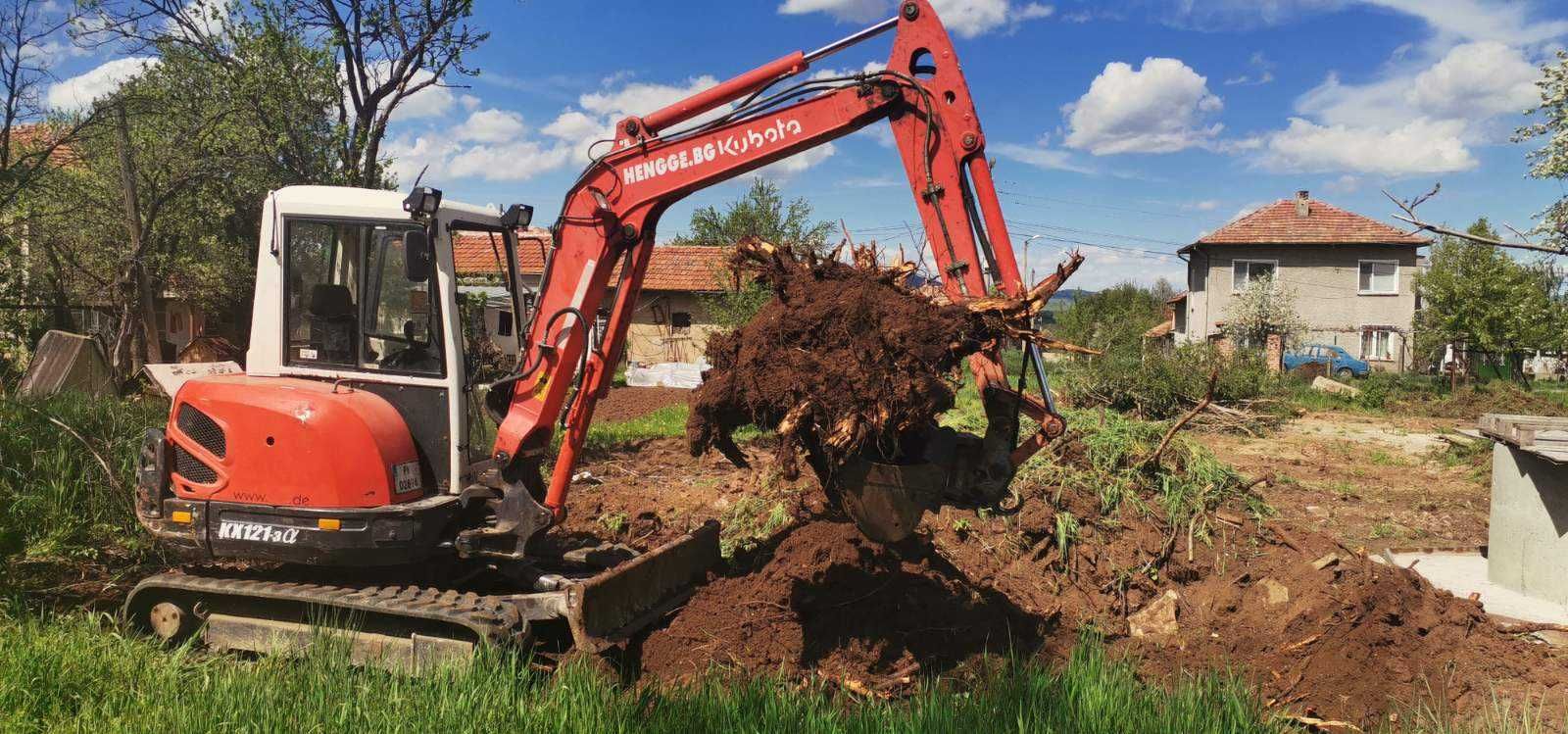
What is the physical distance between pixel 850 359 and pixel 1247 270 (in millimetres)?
35252

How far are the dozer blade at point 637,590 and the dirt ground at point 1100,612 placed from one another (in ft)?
0.52

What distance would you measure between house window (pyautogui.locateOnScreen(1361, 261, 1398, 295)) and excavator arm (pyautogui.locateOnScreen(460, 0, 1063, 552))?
1412 inches

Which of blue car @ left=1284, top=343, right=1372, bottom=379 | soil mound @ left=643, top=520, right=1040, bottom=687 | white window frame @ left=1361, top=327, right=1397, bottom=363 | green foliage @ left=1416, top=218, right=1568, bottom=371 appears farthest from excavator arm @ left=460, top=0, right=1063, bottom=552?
white window frame @ left=1361, top=327, right=1397, bottom=363

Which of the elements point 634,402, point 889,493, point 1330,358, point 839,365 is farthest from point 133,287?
point 1330,358

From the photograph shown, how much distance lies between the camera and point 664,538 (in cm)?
832

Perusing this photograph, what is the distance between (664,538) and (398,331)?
3417 mm

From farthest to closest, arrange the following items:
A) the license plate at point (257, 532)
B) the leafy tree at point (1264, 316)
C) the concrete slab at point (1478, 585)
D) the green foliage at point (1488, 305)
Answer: the leafy tree at point (1264, 316) < the green foliage at point (1488, 305) < the concrete slab at point (1478, 585) < the license plate at point (257, 532)

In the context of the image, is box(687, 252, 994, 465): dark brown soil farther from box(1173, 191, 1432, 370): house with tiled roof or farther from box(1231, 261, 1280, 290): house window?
box(1231, 261, 1280, 290): house window

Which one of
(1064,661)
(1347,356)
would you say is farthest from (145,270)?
(1347,356)

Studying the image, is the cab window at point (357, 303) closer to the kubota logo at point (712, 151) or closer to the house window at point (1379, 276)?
the kubota logo at point (712, 151)

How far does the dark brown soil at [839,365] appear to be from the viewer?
14.3 feet

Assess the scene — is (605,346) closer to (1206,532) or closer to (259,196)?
(1206,532)

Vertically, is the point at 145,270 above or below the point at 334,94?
below

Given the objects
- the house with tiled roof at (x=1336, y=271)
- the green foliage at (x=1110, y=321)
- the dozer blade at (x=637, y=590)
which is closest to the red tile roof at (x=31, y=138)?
the dozer blade at (x=637, y=590)
